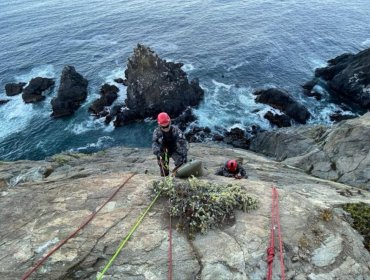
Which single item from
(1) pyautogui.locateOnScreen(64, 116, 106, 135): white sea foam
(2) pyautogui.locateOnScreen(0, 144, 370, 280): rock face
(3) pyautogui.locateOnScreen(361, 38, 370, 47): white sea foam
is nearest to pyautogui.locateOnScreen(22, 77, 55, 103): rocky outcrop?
(1) pyautogui.locateOnScreen(64, 116, 106, 135): white sea foam

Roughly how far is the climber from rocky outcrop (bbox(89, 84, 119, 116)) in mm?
38594

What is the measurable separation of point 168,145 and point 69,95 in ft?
141

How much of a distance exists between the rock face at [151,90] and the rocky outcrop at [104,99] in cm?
411

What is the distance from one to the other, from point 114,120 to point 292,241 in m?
42.6

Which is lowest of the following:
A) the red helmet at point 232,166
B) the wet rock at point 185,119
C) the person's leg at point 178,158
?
the wet rock at point 185,119

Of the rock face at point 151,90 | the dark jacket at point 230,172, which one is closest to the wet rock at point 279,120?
the rock face at point 151,90

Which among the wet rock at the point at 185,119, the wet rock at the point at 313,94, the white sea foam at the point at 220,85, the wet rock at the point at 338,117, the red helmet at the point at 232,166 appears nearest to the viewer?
the red helmet at the point at 232,166

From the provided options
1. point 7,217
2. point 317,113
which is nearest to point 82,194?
point 7,217

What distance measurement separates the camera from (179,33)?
74.9 meters

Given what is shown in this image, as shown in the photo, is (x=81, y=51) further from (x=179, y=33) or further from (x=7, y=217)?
(x=7, y=217)

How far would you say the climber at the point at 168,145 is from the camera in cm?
1341

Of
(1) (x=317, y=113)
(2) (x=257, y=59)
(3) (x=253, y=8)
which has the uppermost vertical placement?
(3) (x=253, y=8)

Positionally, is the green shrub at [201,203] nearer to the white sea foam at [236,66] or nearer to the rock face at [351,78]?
the rock face at [351,78]

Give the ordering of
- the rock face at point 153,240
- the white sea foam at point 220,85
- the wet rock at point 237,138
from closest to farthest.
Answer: the rock face at point 153,240
the wet rock at point 237,138
the white sea foam at point 220,85
